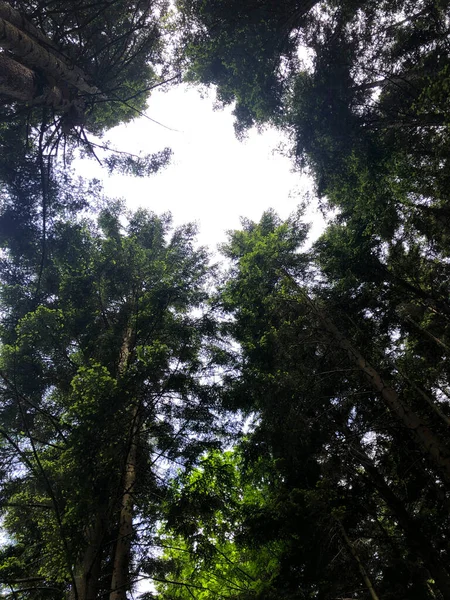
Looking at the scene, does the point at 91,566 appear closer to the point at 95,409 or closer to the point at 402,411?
the point at 95,409

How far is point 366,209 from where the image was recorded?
10422mm

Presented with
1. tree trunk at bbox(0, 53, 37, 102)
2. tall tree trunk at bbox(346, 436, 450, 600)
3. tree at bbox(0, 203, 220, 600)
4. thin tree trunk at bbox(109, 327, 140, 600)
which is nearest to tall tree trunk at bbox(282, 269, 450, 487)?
tall tree trunk at bbox(346, 436, 450, 600)

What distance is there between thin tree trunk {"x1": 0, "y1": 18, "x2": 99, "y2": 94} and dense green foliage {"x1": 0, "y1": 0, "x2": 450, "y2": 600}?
47 centimetres

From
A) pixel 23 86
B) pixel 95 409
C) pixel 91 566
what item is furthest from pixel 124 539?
pixel 23 86

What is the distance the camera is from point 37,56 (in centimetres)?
773

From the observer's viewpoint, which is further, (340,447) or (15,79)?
(15,79)

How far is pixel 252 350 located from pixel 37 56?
29.3 feet

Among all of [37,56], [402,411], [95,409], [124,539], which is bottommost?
[402,411]

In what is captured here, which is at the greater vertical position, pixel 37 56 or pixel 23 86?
pixel 37 56

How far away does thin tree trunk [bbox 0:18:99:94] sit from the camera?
6.71 m

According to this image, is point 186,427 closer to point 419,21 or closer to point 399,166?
point 399,166

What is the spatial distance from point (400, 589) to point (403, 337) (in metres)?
6.43

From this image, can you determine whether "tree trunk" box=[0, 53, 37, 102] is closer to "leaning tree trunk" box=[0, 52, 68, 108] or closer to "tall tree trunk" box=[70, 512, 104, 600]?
"leaning tree trunk" box=[0, 52, 68, 108]

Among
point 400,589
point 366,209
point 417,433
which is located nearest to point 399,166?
point 366,209
